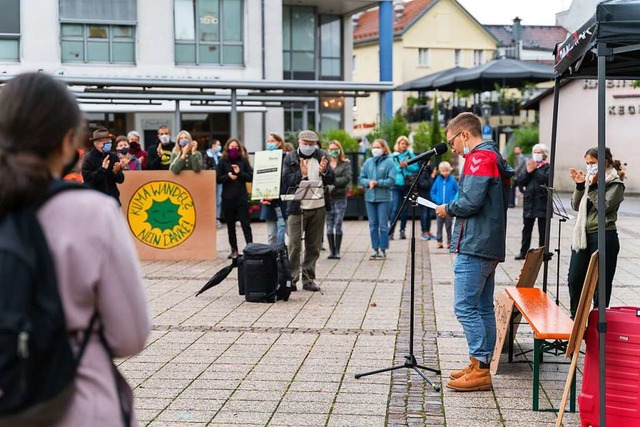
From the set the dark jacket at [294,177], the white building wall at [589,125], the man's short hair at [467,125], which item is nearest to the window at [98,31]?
the white building wall at [589,125]

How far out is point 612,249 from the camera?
805cm

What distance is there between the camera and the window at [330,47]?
1575 inches

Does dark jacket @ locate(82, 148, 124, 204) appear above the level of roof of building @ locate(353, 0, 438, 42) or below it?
below

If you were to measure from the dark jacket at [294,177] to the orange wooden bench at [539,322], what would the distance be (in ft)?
13.3

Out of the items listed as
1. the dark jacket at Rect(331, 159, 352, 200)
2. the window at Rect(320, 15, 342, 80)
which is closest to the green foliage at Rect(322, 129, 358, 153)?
the dark jacket at Rect(331, 159, 352, 200)

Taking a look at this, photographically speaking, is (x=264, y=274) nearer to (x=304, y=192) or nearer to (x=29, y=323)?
(x=304, y=192)

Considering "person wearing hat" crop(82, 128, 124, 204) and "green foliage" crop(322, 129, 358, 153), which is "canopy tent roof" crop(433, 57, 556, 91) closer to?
"green foliage" crop(322, 129, 358, 153)

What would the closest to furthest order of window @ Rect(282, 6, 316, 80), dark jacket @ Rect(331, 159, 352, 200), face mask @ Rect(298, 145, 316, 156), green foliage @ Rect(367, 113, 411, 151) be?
face mask @ Rect(298, 145, 316, 156)
dark jacket @ Rect(331, 159, 352, 200)
green foliage @ Rect(367, 113, 411, 151)
window @ Rect(282, 6, 316, 80)

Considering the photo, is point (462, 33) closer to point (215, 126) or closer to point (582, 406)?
point (215, 126)

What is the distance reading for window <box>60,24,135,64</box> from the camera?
33562mm

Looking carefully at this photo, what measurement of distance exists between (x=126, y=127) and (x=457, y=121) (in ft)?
Result: 95.0

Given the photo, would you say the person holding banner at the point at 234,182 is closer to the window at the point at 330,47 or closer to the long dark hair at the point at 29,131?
the long dark hair at the point at 29,131

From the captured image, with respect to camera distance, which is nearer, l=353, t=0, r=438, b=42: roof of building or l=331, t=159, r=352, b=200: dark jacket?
l=331, t=159, r=352, b=200: dark jacket

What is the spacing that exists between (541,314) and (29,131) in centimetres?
471
